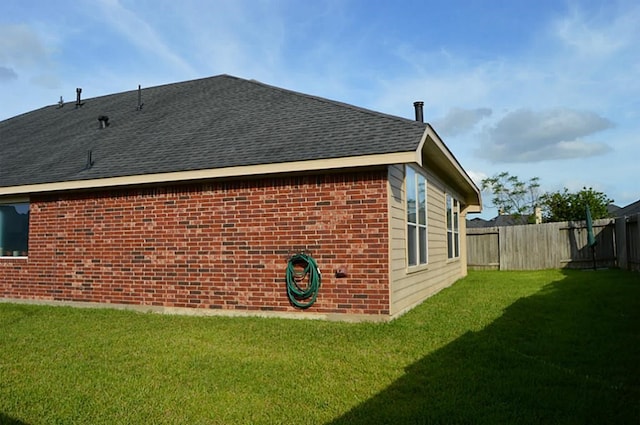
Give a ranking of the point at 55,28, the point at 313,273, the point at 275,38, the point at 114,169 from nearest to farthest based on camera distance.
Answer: the point at 313,273
the point at 114,169
the point at 55,28
the point at 275,38

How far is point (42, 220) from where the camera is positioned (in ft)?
32.9

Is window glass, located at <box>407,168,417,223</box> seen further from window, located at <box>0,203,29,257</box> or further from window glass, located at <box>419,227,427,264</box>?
window, located at <box>0,203,29,257</box>

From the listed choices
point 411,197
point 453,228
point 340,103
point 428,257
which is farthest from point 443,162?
Result: point 453,228

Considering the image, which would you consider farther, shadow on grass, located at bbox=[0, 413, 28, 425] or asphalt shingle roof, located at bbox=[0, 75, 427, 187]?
asphalt shingle roof, located at bbox=[0, 75, 427, 187]

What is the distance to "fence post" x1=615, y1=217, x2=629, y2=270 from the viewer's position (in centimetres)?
1554

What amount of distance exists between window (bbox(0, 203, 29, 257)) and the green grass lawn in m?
3.05

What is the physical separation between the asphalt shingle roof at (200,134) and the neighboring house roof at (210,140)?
3 centimetres

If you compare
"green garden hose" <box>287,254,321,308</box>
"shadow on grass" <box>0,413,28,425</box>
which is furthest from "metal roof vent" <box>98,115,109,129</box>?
"shadow on grass" <box>0,413,28,425</box>

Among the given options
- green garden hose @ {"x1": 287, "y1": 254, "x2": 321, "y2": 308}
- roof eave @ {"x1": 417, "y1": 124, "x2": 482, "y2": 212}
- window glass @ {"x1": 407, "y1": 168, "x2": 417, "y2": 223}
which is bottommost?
green garden hose @ {"x1": 287, "y1": 254, "x2": 321, "y2": 308}

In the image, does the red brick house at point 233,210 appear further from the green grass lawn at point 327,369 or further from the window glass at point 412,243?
the green grass lawn at point 327,369

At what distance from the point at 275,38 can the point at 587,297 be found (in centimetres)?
863

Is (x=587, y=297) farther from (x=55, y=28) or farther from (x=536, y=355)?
(x=55, y=28)

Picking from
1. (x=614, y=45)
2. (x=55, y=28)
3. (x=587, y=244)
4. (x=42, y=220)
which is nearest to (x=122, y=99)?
(x=55, y=28)

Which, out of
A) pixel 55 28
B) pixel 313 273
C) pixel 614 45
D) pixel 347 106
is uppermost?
pixel 55 28
